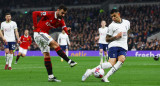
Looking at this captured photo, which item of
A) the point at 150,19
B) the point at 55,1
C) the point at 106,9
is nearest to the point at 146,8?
the point at 150,19

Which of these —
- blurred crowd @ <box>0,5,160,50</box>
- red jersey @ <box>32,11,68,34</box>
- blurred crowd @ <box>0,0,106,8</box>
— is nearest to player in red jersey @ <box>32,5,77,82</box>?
red jersey @ <box>32,11,68,34</box>

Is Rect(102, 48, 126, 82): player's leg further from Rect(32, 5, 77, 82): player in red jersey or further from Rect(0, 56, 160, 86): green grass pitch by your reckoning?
Rect(32, 5, 77, 82): player in red jersey

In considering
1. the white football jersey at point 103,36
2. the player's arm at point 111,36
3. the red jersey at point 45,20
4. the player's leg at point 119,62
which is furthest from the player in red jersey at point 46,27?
the white football jersey at point 103,36

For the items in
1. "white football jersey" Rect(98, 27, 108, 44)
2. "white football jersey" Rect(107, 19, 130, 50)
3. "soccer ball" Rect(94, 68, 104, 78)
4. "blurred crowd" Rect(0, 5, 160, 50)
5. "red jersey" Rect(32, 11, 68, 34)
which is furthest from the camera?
"blurred crowd" Rect(0, 5, 160, 50)

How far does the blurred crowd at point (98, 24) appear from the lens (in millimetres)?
39219

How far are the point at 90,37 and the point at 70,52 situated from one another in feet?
11.9

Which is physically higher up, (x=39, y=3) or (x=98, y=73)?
(x=39, y=3)

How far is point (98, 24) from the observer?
150 ft

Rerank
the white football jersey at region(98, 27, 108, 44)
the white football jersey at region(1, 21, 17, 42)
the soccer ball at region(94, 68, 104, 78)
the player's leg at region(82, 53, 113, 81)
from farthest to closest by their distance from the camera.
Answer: the white football jersey at region(98, 27, 108, 44), the white football jersey at region(1, 21, 17, 42), the player's leg at region(82, 53, 113, 81), the soccer ball at region(94, 68, 104, 78)

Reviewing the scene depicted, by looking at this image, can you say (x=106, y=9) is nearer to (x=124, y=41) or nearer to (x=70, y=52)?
(x=70, y=52)

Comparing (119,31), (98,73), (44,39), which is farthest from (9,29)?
(98,73)

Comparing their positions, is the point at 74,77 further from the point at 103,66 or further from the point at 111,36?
the point at 111,36

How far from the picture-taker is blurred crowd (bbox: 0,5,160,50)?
→ 39219 millimetres

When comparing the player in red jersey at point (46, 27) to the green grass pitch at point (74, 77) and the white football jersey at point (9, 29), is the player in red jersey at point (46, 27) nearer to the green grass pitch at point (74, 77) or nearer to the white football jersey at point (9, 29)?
the green grass pitch at point (74, 77)
